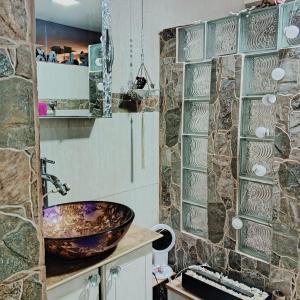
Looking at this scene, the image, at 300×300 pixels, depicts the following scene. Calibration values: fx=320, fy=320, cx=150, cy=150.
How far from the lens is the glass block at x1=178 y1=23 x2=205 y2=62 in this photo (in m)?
2.26

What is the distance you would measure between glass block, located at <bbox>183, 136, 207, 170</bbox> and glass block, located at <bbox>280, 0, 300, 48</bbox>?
83 centimetres

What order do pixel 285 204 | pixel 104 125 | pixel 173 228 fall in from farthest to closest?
1. pixel 173 228
2. pixel 104 125
3. pixel 285 204

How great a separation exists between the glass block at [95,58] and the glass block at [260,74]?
0.93m

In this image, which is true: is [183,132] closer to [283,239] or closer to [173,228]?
[173,228]

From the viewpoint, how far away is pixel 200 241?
240 centimetres

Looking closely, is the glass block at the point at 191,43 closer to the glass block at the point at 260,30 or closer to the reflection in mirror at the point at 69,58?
the glass block at the point at 260,30

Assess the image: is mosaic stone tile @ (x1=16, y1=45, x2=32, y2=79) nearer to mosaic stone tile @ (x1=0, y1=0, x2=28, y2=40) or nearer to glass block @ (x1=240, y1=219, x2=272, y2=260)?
mosaic stone tile @ (x1=0, y1=0, x2=28, y2=40)

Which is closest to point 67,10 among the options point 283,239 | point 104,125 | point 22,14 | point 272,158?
point 104,125

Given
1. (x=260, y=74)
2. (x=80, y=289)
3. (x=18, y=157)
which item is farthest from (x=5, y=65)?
(x=260, y=74)

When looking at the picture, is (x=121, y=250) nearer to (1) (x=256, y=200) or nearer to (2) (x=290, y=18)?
(1) (x=256, y=200)

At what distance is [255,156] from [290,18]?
0.84 metres

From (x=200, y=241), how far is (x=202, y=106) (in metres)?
1.00

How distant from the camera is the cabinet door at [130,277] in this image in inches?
56.7

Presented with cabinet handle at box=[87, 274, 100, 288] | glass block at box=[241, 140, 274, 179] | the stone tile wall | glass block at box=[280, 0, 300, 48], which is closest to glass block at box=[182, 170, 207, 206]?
glass block at box=[241, 140, 274, 179]
